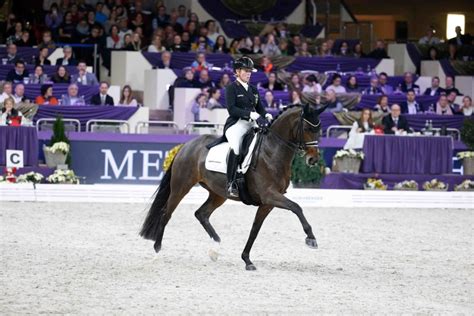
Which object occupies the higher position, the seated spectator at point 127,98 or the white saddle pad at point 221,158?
the seated spectator at point 127,98

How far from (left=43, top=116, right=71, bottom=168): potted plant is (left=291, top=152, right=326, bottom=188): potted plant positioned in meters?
3.03

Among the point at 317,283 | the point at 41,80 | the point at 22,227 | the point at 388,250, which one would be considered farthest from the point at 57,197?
the point at 317,283

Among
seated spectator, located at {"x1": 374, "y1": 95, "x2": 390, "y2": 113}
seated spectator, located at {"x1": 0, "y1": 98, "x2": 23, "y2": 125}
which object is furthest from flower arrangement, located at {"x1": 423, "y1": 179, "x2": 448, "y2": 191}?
seated spectator, located at {"x1": 0, "y1": 98, "x2": 23, "y2": 125}

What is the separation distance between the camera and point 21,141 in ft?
45.3

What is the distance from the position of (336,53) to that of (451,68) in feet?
7.56

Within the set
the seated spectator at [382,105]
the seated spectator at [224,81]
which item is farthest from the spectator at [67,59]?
the seated spectator at [382,105]

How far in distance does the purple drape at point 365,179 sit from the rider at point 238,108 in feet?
20.5

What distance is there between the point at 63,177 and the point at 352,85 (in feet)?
21.1

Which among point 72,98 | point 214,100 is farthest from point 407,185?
point 72,98

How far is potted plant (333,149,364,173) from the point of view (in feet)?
47.6

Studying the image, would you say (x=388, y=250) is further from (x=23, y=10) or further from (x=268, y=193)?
(x=23, y=10)

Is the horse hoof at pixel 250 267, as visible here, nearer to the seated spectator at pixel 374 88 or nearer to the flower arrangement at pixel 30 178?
the flower arrangement at pixel 30 178

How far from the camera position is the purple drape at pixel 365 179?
14430 mm

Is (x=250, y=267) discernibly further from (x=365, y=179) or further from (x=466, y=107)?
(x=466, y=107)
